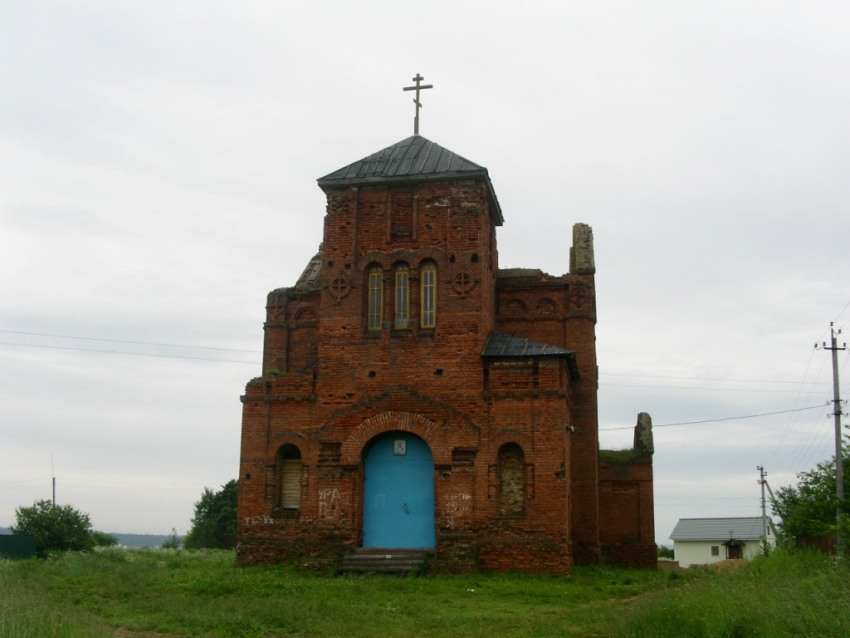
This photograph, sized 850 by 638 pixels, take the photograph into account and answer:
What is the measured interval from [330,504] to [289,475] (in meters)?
1.59

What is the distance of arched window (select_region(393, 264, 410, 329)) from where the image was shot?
2259 centimetres

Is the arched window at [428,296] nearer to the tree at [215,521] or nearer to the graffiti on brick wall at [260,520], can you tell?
the graffiti on brick wall at [260,520]

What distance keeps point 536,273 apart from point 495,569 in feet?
28.5

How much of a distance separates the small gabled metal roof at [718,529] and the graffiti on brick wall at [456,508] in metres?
47.6

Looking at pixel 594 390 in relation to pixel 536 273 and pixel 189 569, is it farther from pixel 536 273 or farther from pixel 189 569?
pixel 189 569

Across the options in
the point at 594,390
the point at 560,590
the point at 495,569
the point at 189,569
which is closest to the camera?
the point at 560,590

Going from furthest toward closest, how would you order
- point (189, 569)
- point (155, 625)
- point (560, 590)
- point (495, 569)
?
1. point (189, 569)
2. point (495, 569)
3. point (560, 590)
4. point (155, 625)

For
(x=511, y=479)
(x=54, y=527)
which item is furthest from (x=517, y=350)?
(x=54, y=527)

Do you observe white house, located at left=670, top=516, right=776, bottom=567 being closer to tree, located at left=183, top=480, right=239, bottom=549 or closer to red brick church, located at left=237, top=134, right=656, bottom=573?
tree, located at left=183, top=480, right=239, bottom=549

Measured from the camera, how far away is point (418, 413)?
2162 centimetres

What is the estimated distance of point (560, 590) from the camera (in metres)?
18.0

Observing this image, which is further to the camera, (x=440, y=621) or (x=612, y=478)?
(x=612, y=478)

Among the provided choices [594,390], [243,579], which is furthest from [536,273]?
[243,579]

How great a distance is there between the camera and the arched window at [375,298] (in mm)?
Answer: 22719
